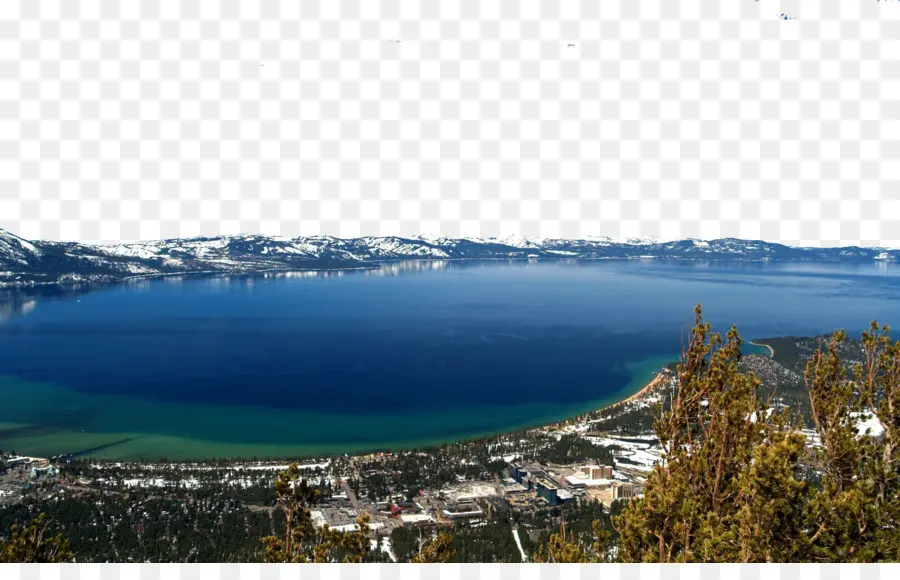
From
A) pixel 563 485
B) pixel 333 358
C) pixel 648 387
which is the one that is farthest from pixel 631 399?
pixel 333 358

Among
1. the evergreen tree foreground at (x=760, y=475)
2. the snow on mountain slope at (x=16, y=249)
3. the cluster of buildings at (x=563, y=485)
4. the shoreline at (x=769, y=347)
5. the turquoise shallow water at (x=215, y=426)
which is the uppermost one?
the snow on mountain slope at (x=16, y=249)

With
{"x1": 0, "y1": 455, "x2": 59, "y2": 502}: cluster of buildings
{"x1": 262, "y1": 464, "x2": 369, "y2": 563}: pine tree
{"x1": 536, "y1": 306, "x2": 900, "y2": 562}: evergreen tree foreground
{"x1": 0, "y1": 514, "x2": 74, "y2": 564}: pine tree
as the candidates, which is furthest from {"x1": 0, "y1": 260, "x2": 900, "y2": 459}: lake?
{"x1": 536, "y1": 306, "x2": 900, "y2": 562}: evergreen tree foreground

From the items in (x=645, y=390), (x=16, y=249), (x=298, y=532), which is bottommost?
(x=645, y=390)

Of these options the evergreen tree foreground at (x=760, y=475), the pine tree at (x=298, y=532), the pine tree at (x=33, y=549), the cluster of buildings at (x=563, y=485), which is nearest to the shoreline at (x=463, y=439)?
the cluster of buildings at (x=563, y=485)

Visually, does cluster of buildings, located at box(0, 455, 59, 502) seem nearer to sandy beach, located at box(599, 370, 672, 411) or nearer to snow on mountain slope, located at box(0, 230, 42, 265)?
sandy beach, located at box(599, 370, 672, 411)

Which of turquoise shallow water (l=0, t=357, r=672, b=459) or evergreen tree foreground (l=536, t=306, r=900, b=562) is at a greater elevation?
evergreen tree foreground (l=536, t=306, r=900, b=562)

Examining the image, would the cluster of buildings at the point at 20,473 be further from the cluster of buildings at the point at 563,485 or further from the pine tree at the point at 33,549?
the pine tree at the point at 33,549

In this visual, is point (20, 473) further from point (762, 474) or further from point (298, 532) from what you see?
point (762, 474)

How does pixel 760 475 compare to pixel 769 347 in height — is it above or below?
above
